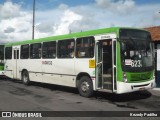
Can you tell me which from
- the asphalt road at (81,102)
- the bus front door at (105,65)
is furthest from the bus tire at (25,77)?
the bus front door at (105,65)

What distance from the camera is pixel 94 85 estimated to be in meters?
13.5

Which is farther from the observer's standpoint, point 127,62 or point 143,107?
point 127,62

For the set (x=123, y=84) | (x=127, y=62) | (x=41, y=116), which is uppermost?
(x=127, y=62)

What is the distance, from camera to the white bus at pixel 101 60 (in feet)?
40.7

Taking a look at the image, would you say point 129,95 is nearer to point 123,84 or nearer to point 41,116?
point 123,84

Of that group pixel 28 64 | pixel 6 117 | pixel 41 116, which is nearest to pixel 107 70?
pixel 41 116

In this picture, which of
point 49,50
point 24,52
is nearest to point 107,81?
point 49,50

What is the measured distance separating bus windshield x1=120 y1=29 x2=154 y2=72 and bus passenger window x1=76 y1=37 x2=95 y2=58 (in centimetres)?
168

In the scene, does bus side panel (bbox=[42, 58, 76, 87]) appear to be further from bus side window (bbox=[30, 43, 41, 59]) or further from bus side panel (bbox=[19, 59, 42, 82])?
bus side window (bbox=[30, 43, 41, 59])

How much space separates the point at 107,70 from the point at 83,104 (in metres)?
1.89

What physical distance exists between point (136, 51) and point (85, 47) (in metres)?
2.45

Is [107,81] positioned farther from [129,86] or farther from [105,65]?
[129,86]

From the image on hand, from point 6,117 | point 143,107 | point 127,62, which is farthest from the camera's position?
point 127,62

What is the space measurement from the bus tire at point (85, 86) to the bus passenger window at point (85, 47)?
1.04 meters
